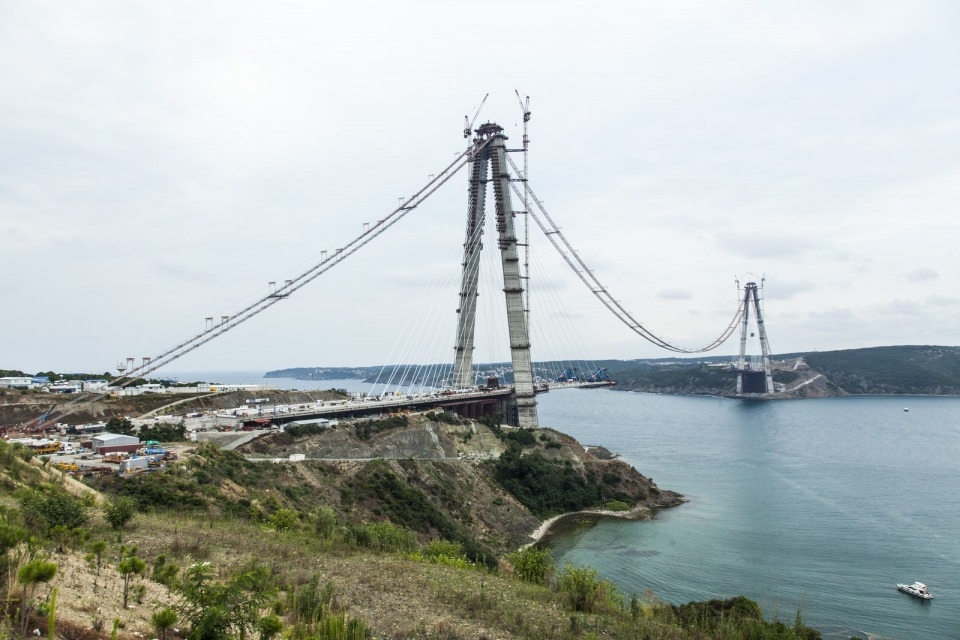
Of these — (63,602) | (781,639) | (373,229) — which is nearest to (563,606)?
(781,639)

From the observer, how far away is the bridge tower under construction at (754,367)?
421 ft

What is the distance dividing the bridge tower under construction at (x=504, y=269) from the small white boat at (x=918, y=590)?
2939 centimetres

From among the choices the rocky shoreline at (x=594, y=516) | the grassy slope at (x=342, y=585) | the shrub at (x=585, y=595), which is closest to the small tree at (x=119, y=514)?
the grassy slope at (x=342, y=585)

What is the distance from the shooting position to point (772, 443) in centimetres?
6756

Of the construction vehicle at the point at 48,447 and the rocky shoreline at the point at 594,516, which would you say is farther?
the rocky shoreline at the point at 594,516

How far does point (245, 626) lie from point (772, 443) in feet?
233

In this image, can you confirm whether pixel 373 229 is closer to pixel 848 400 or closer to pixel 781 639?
pixel 781 639

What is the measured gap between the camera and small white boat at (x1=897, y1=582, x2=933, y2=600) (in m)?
25.0

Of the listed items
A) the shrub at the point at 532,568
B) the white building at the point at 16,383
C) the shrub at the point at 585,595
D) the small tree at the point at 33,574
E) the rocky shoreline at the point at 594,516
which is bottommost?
the rocky shoreline at the point at 594,516

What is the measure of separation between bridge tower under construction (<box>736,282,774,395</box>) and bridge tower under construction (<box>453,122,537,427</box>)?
95.1 m

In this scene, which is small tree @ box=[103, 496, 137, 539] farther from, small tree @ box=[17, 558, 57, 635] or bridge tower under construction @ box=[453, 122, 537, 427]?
bridge tower under construction @ box=[453, 122, 537, 427]

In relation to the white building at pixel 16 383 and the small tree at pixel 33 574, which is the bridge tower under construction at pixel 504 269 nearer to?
the white building at pixel 16 383

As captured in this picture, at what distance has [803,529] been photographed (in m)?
35.0

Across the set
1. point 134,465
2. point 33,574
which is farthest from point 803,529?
point 33,574
